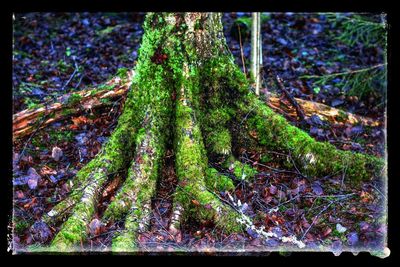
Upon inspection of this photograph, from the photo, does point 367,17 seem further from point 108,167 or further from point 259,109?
point 108,167

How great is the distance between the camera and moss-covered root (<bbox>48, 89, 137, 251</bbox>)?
3.28m

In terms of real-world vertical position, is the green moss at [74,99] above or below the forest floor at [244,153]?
above

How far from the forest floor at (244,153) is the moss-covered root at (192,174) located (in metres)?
0.12

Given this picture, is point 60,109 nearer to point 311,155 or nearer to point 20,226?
point 20,226

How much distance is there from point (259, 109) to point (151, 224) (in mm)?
1611

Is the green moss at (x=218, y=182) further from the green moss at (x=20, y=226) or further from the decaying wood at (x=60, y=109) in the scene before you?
the decaying wood at (x=60, y=109)

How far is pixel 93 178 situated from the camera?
379 cm

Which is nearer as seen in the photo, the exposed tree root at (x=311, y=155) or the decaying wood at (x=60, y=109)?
the exposed tree root at (x=311, y=155)

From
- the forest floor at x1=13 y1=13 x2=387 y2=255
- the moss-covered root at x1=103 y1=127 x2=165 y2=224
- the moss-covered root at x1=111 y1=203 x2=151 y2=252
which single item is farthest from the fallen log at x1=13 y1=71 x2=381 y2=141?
the moss-covered root at x1=111 y1=203 x2=151 y2=252

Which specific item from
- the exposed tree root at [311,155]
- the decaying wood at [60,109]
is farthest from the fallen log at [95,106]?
the exposed tree root at [311,155]

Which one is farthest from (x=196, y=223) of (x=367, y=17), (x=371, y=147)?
(x=367, y=17)

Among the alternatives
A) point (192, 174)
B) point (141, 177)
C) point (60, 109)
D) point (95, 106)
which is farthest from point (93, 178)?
point (60, 109)

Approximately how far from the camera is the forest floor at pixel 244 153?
11.7 feet

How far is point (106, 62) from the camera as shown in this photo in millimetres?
7477
